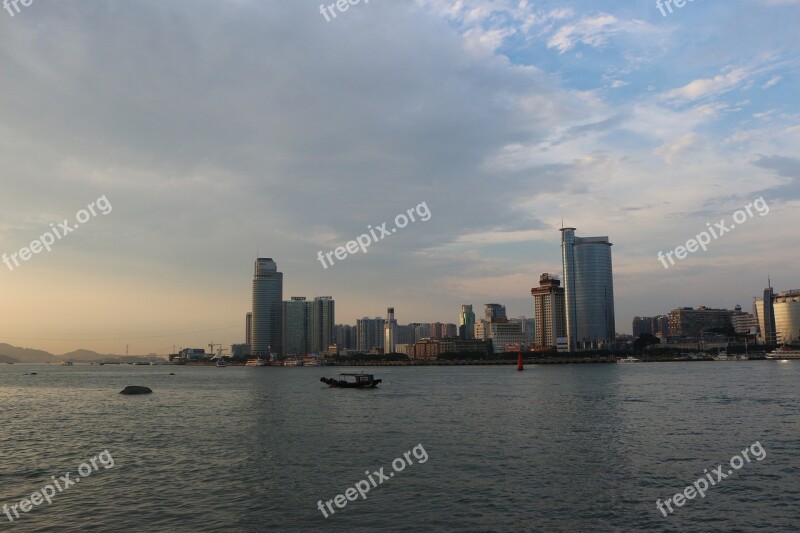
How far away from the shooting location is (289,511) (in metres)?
30.0

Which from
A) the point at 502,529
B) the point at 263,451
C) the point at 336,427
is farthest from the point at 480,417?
the point at 502,529

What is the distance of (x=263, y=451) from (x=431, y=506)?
2026 cm

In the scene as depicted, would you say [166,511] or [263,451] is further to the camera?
[263,451]

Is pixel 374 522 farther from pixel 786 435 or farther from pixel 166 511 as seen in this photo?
pixel 786 435

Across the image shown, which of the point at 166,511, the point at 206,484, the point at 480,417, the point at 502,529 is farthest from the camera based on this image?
the point at 480,417

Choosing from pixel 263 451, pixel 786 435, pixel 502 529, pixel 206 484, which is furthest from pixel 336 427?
pixel 786 435

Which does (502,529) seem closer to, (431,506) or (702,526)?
(431,506)

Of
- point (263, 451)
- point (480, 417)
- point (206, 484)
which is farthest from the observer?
point (480, 417)

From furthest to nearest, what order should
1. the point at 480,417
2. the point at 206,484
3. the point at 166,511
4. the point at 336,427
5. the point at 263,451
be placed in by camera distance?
the point at 480,417 < the point at 336,427 < the point at 263,451 < the point at 206,484 < the point at 166,511

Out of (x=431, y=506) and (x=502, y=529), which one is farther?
(x=431, y=506)

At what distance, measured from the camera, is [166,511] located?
29.8m

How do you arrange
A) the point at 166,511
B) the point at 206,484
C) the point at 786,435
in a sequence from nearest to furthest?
1. the point at 166,511
2. the point at 206,484
3. the point at 786,435

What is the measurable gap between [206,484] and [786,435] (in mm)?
48171

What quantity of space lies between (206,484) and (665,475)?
1123 inches
